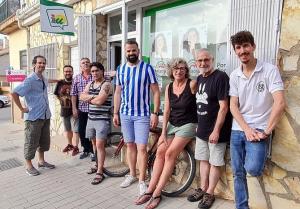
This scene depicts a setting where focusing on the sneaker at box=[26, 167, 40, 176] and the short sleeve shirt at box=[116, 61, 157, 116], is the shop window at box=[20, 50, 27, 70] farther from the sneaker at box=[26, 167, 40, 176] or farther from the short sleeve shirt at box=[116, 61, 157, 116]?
the short sleeve shirt at box=[116, 61, 157, 116]

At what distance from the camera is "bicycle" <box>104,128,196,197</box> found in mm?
3832

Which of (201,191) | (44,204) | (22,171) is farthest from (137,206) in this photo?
(22,171)

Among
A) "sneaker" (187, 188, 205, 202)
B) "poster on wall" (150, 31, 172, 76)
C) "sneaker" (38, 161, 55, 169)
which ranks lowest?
"sneaker" (38, 161, 55, 169)

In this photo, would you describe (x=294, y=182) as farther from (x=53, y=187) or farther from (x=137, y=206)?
(x=53, y=187)

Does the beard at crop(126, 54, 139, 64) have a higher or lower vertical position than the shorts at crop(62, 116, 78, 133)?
higher

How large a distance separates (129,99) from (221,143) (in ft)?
4.36

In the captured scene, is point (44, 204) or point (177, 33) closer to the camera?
point (44, 204)

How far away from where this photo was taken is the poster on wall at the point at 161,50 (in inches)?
198

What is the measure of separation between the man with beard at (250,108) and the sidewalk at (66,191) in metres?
0.82

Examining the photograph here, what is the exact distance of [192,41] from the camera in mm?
4613

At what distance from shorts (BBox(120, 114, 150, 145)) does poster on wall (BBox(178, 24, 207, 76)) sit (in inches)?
48.4

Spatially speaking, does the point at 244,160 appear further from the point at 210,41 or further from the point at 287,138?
the point at 210,41

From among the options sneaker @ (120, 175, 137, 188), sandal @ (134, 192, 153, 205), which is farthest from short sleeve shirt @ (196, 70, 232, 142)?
sneaker @ (120, 175, 137, 188)

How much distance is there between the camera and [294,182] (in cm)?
300
